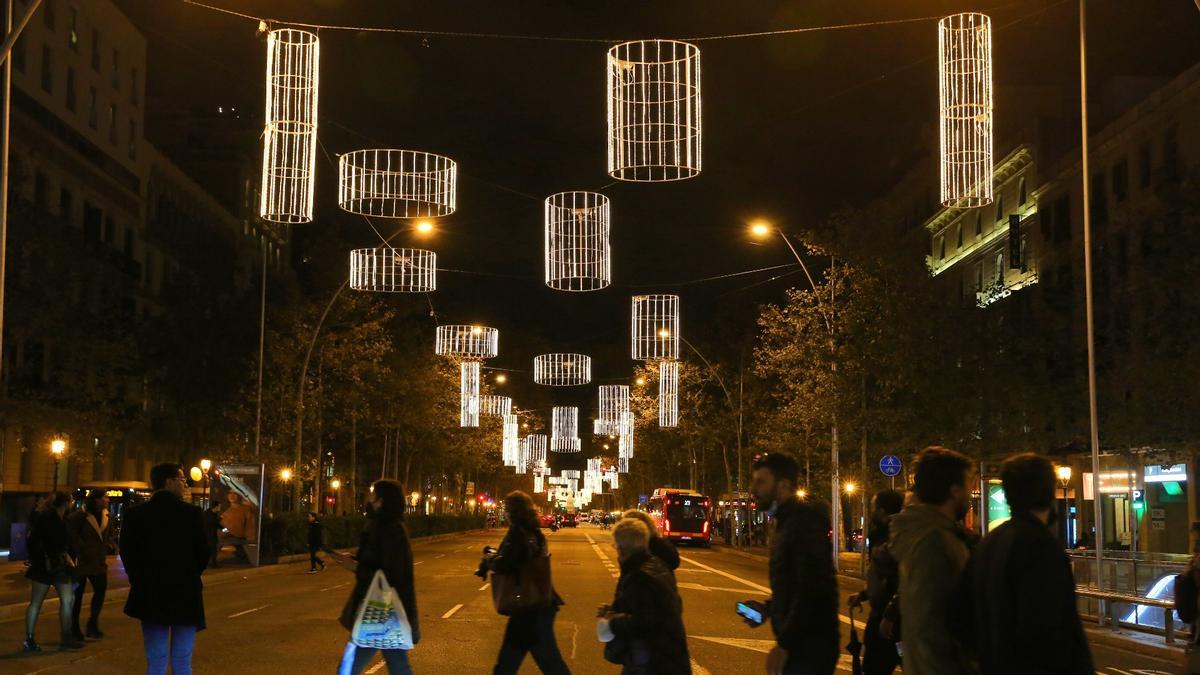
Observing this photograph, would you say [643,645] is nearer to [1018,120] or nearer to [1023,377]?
[1023,377]

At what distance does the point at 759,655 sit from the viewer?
15.4 meters

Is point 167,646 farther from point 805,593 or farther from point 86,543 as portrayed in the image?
point 86,543

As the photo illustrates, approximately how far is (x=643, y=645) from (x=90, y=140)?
53574mm

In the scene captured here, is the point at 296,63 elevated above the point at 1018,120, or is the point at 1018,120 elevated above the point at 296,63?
the point at 1018,120

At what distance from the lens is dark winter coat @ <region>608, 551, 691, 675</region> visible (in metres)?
6.95

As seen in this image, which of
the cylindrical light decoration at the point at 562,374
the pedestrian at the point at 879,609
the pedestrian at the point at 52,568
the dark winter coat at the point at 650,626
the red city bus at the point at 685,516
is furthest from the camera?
the red city bus at the point at 685,516

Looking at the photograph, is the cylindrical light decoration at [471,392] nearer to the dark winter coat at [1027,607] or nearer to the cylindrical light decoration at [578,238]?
the cylindrical light decoration at [578,238]

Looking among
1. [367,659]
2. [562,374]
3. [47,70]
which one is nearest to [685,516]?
[562,374]

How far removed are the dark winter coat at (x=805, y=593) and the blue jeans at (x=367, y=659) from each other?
3.37 m

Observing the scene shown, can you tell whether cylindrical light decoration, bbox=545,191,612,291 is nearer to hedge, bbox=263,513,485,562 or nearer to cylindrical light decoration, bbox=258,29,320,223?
cylindrical light decoration, bbox=258,29,320,223

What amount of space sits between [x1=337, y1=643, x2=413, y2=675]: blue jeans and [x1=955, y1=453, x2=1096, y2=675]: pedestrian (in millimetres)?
4902

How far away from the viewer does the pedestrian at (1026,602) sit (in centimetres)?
480

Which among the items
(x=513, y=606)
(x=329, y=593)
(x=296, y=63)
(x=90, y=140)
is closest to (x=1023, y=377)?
(x=329, y=593)

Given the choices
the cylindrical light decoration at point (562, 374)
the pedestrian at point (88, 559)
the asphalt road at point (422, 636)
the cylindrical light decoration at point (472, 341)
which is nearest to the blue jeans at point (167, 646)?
the asphalt road at point (422, 636)
